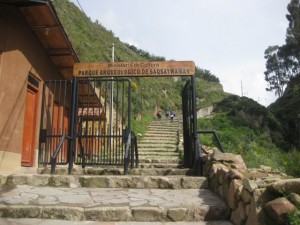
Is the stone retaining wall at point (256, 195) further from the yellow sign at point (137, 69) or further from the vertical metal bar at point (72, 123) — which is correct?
the vertical metal bar at point (72, 123)

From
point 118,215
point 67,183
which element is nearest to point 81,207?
point 118,215

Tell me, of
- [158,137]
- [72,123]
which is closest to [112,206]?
[72,123]

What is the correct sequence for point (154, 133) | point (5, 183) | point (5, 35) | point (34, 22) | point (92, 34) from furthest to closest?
point (92, 34), point (154, 133), point (34, 22), point (5, 35), point (5, 183)

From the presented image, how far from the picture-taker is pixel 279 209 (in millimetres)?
3215

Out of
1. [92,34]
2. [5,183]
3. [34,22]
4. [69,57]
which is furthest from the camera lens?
[92,34]

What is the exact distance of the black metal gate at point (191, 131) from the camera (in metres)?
7.27

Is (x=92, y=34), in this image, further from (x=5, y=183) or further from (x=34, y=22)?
(x=5, y=183)

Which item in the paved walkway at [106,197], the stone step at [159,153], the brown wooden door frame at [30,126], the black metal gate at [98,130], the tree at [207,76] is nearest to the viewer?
the paved walkway at [106,197]

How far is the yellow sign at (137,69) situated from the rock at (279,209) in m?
4.59

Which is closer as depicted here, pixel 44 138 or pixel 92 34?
pixel 44 138

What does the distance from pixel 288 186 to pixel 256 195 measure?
1.48ft

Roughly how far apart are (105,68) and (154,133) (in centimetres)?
1534

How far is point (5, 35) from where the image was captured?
746 centimetres

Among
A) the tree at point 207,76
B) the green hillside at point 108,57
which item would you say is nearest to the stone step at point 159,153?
the green hillside at point 108,57
